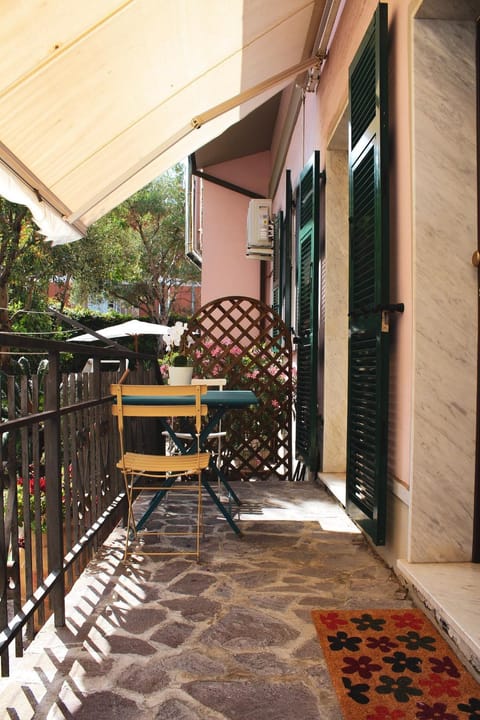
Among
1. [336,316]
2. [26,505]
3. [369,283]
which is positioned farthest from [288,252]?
[26,505]

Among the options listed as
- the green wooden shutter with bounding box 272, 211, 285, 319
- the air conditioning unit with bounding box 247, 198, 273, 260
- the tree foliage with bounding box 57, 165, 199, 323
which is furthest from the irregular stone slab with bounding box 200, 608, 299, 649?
the tree foliage with bounding box 57, 165, 199, 323

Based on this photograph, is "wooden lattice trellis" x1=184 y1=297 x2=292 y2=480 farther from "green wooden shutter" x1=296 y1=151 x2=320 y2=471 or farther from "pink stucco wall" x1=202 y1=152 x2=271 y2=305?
"pink stucco wall" x1=202 y1=152 x2=271 y2=305

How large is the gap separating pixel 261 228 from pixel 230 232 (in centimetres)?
192

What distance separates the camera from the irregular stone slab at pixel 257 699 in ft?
4.80

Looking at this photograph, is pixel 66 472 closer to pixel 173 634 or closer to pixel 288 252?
pixel 173 634

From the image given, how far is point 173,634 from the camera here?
6.26 ft

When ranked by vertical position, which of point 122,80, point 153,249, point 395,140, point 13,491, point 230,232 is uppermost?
point 153,249

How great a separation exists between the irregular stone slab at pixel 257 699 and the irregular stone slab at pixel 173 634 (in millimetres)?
261

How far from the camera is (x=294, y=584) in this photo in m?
2.36

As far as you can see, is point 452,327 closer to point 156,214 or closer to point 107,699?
point 107,699

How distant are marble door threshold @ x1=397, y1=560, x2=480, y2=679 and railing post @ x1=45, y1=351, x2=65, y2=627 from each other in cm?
128

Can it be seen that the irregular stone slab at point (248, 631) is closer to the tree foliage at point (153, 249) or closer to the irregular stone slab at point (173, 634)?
the irregular stone slab at point (173, 634)

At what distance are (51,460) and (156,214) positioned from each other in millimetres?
18224

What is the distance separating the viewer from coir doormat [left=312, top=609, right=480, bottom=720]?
4.85 feet
